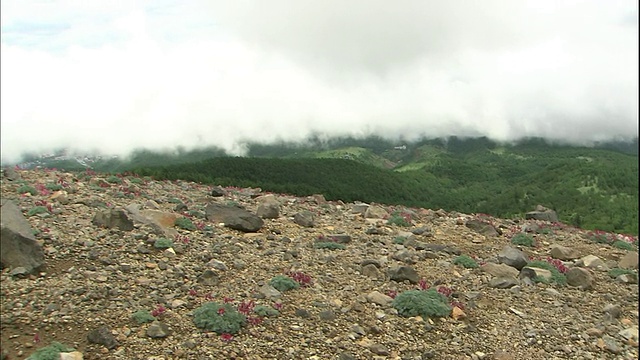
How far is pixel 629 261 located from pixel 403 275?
36.6 ft

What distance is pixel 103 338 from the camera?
349 inches

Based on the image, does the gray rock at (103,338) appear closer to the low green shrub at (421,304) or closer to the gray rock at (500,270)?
the low green shrub at (421,304)

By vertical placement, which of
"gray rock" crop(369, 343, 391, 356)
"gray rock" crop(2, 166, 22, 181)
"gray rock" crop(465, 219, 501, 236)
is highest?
"gray rock" crop(2, 166, 22, 181)

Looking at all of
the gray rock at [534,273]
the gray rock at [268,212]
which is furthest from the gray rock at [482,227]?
the gray rock at [268,212]

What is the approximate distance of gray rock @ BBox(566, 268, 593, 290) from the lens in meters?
14.7

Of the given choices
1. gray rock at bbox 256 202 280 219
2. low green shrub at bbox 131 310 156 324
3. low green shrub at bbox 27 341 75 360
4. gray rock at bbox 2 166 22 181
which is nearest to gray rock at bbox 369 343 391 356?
low green shrub at bbox 131 310 156 324

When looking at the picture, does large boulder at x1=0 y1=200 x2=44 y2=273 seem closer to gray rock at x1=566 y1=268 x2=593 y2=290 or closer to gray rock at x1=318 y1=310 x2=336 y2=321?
gray rock at x1=318 y1=310 x2=336 y2=321

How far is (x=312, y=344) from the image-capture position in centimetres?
970

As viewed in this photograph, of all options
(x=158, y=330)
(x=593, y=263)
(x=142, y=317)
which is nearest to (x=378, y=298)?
(x=158, y=330)

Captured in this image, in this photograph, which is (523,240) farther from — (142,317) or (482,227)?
(142,317)

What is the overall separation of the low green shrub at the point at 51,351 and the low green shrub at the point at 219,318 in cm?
263

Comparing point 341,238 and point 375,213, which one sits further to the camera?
point 375,213

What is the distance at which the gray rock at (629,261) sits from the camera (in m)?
17.7

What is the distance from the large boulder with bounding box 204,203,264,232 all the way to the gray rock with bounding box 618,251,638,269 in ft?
49.9
